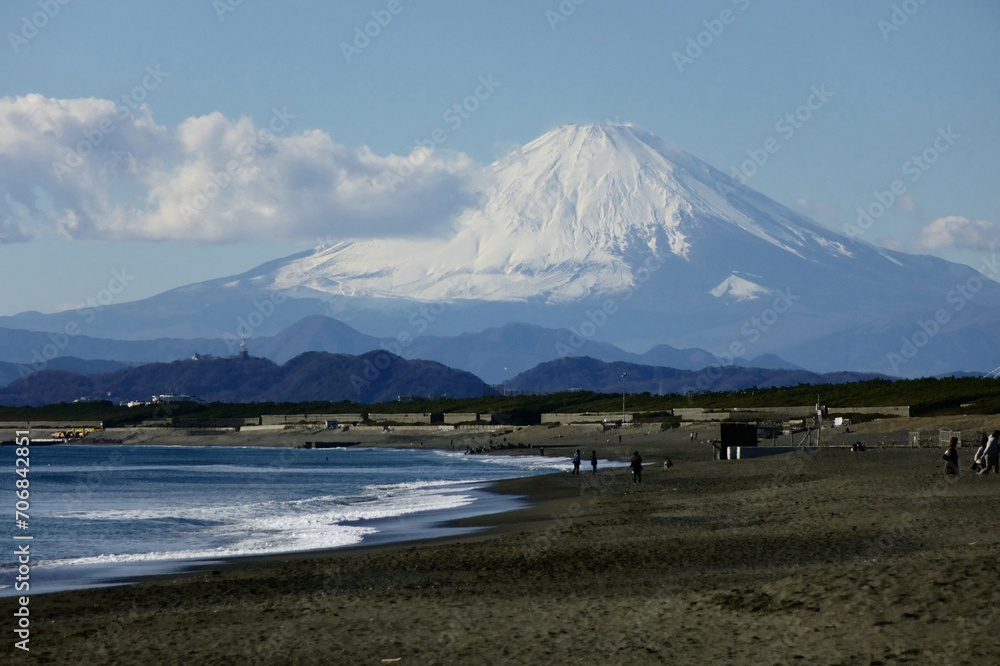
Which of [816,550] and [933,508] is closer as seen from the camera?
[816,550]

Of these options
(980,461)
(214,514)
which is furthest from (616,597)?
(214,514)

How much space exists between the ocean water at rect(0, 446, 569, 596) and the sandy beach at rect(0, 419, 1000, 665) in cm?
274

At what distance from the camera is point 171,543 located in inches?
1246

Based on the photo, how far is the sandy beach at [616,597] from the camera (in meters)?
13.1

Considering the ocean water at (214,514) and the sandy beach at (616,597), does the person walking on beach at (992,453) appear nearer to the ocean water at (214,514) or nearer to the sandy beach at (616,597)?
the sandy beach at (616,597)

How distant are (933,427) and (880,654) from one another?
76.8 metres

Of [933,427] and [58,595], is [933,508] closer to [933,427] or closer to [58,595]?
[58,595]

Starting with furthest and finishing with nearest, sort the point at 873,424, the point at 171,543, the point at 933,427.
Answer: the point at 873,424
the point at 933,427
the point at 171,543

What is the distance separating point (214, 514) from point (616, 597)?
27891 millimetres

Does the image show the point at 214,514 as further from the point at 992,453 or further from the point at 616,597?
the point at 616,597

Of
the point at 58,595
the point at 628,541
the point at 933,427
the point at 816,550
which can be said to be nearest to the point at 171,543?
the point at 58,595

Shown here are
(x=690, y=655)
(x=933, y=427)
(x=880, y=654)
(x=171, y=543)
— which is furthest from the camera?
(x=933, y=427)

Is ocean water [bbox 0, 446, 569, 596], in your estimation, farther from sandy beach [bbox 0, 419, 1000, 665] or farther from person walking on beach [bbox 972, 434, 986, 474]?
person walking on beach [bbox 972, 434, 986, 474]

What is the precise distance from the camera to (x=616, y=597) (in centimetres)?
1706
